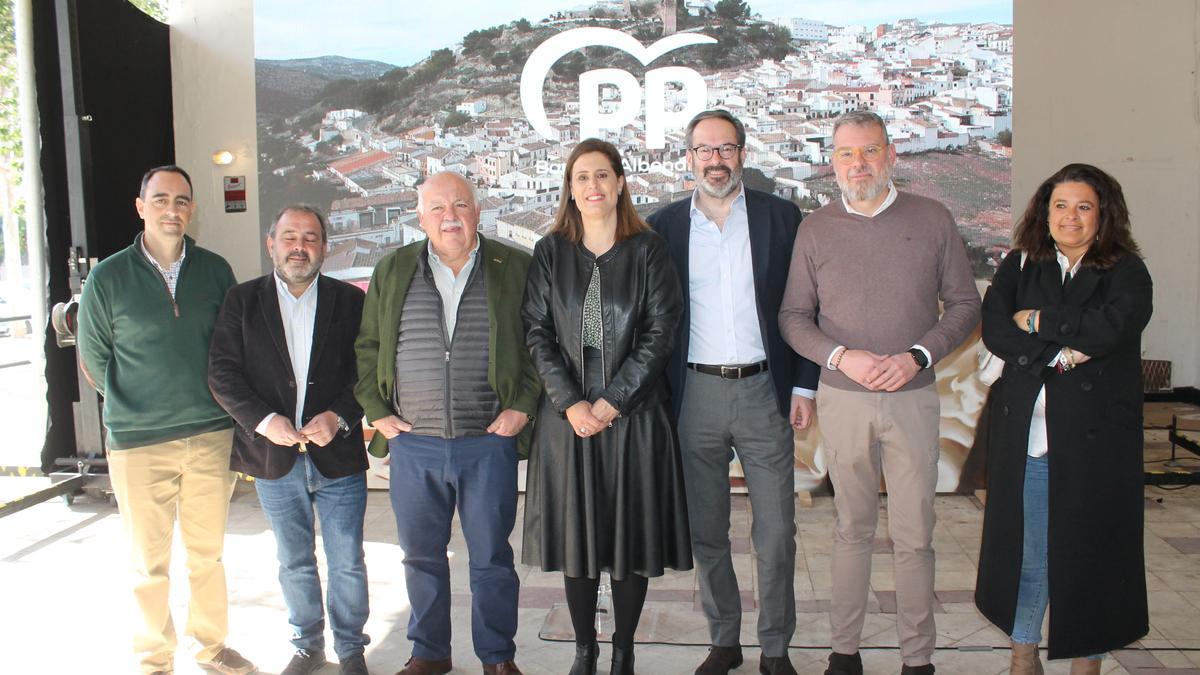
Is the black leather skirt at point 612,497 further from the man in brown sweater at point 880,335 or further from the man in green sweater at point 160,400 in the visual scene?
the man in green sweater at point 160,400

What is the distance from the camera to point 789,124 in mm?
6188

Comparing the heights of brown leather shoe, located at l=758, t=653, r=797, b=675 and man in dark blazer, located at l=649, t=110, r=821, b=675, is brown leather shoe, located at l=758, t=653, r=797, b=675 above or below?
below

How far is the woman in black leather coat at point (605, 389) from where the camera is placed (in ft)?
9.70

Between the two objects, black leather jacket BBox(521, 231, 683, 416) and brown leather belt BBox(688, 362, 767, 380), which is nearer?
black leather jacket BBox(521, 231, 683, 416)

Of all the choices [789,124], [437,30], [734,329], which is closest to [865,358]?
[734,329]

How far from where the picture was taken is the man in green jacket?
308cm

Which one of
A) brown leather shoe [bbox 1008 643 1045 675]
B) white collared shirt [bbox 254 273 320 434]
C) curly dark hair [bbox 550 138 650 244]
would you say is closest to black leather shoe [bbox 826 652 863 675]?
brown leather shoe [bbox 1008 643 1045 675]

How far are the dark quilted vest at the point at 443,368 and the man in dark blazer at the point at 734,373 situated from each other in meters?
0.66

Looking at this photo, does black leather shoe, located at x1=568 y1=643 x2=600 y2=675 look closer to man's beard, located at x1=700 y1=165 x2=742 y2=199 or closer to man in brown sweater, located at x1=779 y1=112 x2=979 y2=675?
man in brown sweater, located at x1=779 y1=112 x2=979 y2=675

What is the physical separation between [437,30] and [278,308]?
3663mm

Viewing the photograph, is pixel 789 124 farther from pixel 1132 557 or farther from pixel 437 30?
pixel 1132 557

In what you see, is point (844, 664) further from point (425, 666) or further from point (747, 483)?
point (425, 666)

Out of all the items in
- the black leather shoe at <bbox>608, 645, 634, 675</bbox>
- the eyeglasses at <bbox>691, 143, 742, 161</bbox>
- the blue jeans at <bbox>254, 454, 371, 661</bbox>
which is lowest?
the black leather shoe at <bbox>608, 645, 634, 675</bbox>

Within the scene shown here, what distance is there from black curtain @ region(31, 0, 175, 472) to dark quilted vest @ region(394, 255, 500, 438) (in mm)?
3363
